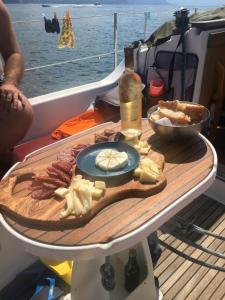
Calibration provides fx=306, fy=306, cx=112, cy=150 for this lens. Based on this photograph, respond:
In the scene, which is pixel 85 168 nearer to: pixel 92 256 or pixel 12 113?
pixel 92 256

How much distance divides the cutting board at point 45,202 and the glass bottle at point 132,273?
515 mm

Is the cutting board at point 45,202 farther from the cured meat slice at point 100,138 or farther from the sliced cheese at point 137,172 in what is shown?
the cured meat slice at point 100,138

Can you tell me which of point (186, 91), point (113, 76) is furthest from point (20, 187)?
point (113, 76)

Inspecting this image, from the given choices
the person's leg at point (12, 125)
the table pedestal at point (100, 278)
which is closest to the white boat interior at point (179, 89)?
the person's leg at point (12, 125)

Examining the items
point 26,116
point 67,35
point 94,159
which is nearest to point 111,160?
point 94,159

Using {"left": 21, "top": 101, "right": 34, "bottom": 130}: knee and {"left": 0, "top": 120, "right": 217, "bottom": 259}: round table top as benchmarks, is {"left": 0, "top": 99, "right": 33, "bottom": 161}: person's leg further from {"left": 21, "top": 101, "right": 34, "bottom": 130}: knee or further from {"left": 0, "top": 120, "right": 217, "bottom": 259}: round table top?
{"left": 0, "top": 120, "right": 217, "bottom": 259}: round table top

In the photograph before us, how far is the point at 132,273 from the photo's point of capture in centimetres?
153

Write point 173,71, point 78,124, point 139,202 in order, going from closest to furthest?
point 139,202 → point 78,124 → point 173,71

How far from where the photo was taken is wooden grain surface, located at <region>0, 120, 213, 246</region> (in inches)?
38.1

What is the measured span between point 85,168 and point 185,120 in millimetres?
530

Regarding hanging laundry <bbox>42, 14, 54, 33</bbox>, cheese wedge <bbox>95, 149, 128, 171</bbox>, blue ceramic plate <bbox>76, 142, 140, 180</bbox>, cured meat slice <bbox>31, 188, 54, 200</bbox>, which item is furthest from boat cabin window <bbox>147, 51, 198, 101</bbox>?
hanging laundry <bbox>42, 14, 54, 33</bbox>

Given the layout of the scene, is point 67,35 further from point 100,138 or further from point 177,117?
point 177,117

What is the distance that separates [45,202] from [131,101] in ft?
2.19

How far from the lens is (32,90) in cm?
878
